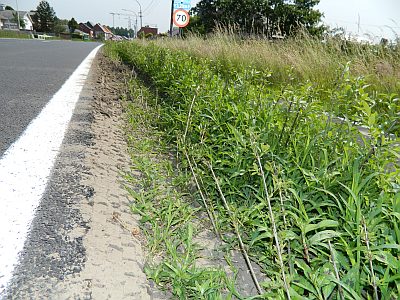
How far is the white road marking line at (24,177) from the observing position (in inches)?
51.8

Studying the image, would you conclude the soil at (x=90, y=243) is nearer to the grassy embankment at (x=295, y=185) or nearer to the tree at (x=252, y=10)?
the grassy embankment at (x=295, y=185)

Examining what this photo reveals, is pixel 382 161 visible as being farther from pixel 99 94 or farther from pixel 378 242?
pixel 99 94

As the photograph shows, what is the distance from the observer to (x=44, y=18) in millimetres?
94875

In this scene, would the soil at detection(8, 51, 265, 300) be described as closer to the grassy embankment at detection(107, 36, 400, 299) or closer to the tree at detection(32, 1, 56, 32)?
the grassy embankment at detection(107, 36, 400, 299)

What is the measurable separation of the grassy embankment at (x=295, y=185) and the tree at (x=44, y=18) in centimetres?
10800

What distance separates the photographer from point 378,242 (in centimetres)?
149

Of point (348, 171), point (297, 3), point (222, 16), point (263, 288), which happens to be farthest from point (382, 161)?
point (297, 3)

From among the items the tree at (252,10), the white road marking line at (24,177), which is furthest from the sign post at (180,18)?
the tree at (252,10)

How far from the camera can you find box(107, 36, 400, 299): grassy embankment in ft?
4.52

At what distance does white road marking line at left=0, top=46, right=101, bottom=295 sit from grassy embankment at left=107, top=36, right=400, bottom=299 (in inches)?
21.7

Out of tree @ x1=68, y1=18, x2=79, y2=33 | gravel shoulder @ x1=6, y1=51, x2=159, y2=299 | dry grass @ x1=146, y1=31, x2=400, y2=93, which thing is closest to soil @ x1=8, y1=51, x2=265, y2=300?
gravel shoulder @ x1=6, y1=51, x2=159, y2=299

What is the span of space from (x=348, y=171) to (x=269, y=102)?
1243 mm

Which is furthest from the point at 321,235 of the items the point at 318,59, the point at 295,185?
the point at 318,59

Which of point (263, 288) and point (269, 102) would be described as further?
point (269, 102)
